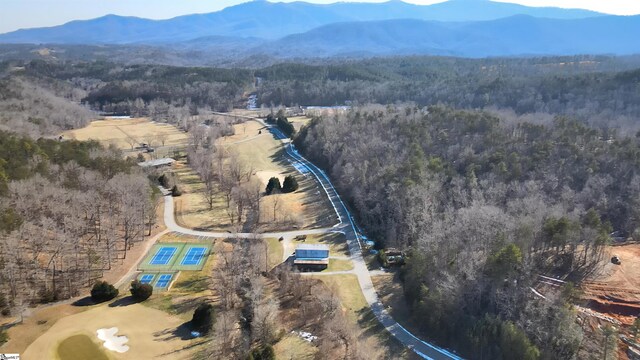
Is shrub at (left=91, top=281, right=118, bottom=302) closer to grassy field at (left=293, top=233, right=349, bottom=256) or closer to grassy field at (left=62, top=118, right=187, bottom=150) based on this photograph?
grassy field at (left=293, top=233, right=349, bottom=256)

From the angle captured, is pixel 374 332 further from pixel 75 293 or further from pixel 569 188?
pixel 569 188

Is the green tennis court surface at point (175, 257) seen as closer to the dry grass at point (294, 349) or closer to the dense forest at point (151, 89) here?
the dry grass at point (294, 349)

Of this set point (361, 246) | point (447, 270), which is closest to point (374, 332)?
point (447, 270)

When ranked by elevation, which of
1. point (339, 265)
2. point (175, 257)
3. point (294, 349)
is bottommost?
point (294, 349)

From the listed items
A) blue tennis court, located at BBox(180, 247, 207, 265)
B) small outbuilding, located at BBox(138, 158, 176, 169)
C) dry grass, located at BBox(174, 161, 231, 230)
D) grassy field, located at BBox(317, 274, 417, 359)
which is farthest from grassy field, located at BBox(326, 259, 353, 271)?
small outbuilding, located at BBox(138, 158, 176, 169)

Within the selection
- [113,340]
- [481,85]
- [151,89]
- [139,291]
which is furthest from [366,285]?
[151,89]

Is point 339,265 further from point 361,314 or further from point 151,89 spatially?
point 151,89
